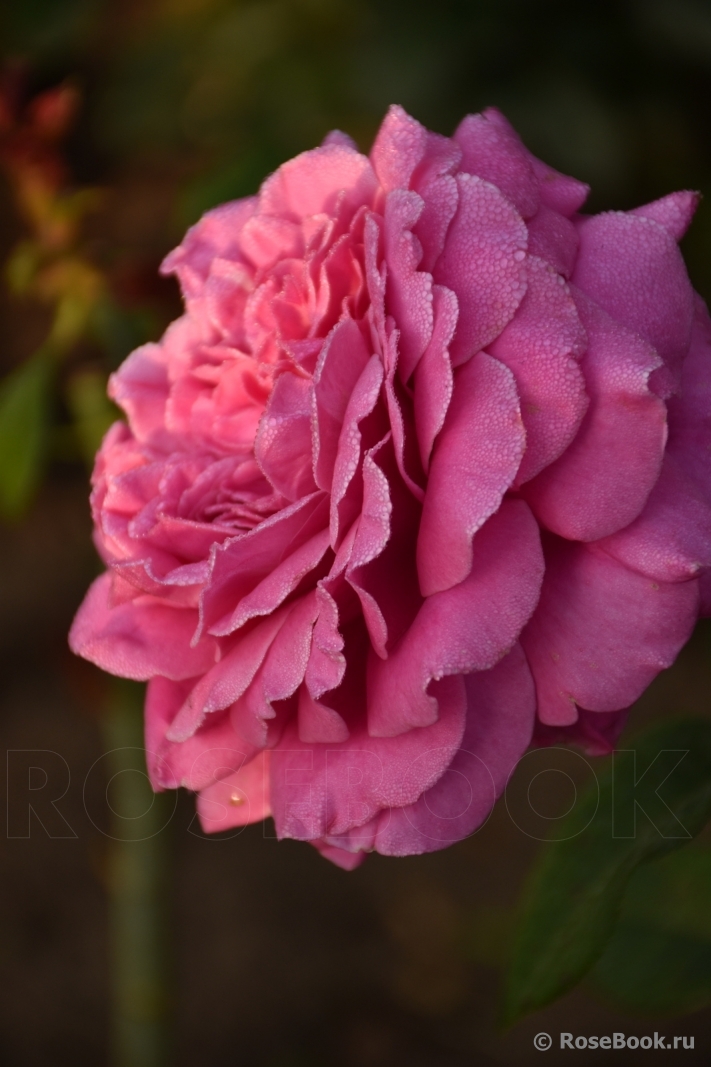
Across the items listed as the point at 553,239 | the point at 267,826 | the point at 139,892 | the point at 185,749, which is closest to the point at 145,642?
the point at 185,749

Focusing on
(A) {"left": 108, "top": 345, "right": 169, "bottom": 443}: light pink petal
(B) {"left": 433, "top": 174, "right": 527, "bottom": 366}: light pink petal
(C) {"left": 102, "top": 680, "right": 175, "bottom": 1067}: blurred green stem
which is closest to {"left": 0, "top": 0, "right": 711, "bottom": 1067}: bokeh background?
(C) {"left": 102, "top": 680, "right": 175, "bottom": 1067}: blurred green stem

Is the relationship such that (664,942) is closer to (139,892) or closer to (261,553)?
(261,553)

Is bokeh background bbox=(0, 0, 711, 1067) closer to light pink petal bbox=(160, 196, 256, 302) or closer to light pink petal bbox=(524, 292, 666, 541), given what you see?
light pink petal bbox=(160, 196, 256, 302)

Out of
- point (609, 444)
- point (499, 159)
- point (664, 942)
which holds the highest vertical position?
point (499, 159)

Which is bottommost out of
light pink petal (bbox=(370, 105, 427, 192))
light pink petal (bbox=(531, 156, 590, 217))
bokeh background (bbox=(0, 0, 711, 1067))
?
bokeh background (bbox=(0, 0, 711, 1067))

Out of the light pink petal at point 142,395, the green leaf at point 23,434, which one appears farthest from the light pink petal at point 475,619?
the green leaf at point 23,434

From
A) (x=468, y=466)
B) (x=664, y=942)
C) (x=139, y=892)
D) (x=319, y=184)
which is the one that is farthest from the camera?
(x=139, y=892)

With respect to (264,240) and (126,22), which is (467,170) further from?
(126,22)
